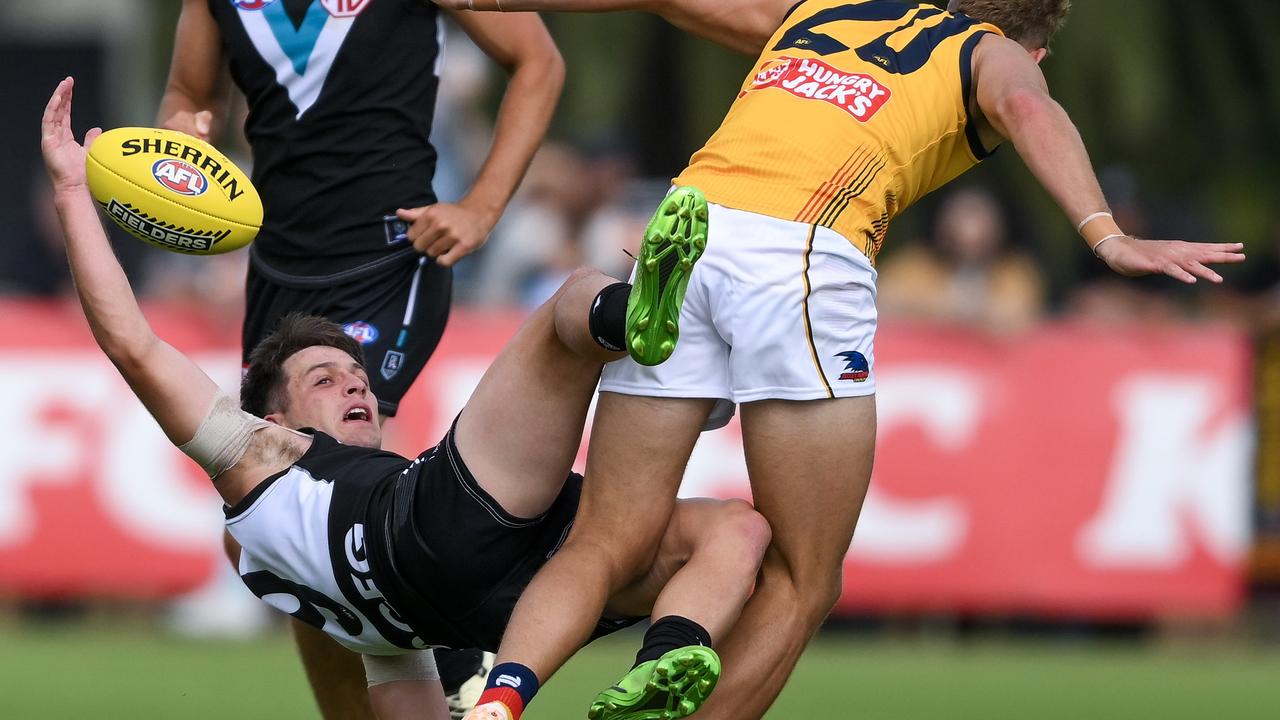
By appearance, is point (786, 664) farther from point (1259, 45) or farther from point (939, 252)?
point (1259, 45)

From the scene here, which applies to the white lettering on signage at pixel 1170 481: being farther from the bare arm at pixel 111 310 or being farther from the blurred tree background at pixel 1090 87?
the bare arm at pixel 111 310

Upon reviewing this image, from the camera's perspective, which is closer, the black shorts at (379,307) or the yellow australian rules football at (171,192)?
the yellow australian rules football at (171,192)

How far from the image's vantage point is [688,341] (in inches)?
205

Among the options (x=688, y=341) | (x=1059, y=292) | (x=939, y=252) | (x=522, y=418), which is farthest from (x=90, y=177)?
(x=1059, y=292)

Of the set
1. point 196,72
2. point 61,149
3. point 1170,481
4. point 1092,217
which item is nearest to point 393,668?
point 61,149

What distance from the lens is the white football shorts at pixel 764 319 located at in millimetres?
5121

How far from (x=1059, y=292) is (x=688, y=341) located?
7.58 metres

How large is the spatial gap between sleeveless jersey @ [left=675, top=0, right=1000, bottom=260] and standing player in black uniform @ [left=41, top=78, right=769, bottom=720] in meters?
0.53

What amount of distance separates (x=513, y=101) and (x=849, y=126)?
1471 mm

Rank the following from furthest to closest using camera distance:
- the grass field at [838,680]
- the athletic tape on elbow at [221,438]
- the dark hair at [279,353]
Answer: the grass field at [838,680] < the dark hair at [279,353] < the athletic tape on elbow at [221,438]

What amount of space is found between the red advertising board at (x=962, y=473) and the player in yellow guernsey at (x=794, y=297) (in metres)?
5.16

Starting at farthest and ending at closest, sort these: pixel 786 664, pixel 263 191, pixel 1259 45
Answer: pixel 1259 45
pixel 263 191
pixel 786 664

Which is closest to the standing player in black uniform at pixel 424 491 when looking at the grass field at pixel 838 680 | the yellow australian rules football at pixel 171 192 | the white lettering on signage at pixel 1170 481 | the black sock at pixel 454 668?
the yellow australian rules football at pixel 171 192

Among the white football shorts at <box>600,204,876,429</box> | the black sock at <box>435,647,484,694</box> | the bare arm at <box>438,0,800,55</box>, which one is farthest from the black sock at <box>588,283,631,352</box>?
the black sock at <box>435,647,484,694</box>
